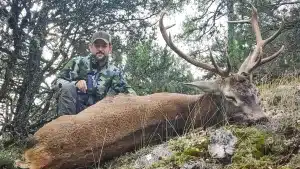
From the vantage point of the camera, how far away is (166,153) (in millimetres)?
4371

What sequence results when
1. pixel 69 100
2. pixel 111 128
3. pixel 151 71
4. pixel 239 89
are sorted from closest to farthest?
pixel 111 128
pixel 239 89
pixel 69 100
pixel 151 71

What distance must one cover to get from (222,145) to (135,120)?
4.35 feet

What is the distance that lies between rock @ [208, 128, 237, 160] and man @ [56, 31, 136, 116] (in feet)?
6.70

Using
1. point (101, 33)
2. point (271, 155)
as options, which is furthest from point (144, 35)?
point (271, 155)

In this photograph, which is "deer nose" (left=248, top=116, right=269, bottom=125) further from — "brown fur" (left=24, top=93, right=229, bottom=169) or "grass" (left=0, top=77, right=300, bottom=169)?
"brown fur" (left=24, top=93, right=229, bottom=169)

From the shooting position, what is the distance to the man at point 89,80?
5559mm

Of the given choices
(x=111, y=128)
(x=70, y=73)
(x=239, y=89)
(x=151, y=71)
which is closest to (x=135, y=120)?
(x=111, y=128)

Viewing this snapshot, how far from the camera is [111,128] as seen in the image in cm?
492

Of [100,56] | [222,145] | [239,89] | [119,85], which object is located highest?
[100,56]

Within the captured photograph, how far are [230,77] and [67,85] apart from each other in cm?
192

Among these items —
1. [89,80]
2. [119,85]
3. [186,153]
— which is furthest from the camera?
[119,85]

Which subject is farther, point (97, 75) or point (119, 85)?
point (119, 85)

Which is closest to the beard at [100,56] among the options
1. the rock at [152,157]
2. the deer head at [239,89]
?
the deer head at [239,89]

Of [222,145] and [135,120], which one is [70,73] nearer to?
[135,120]
